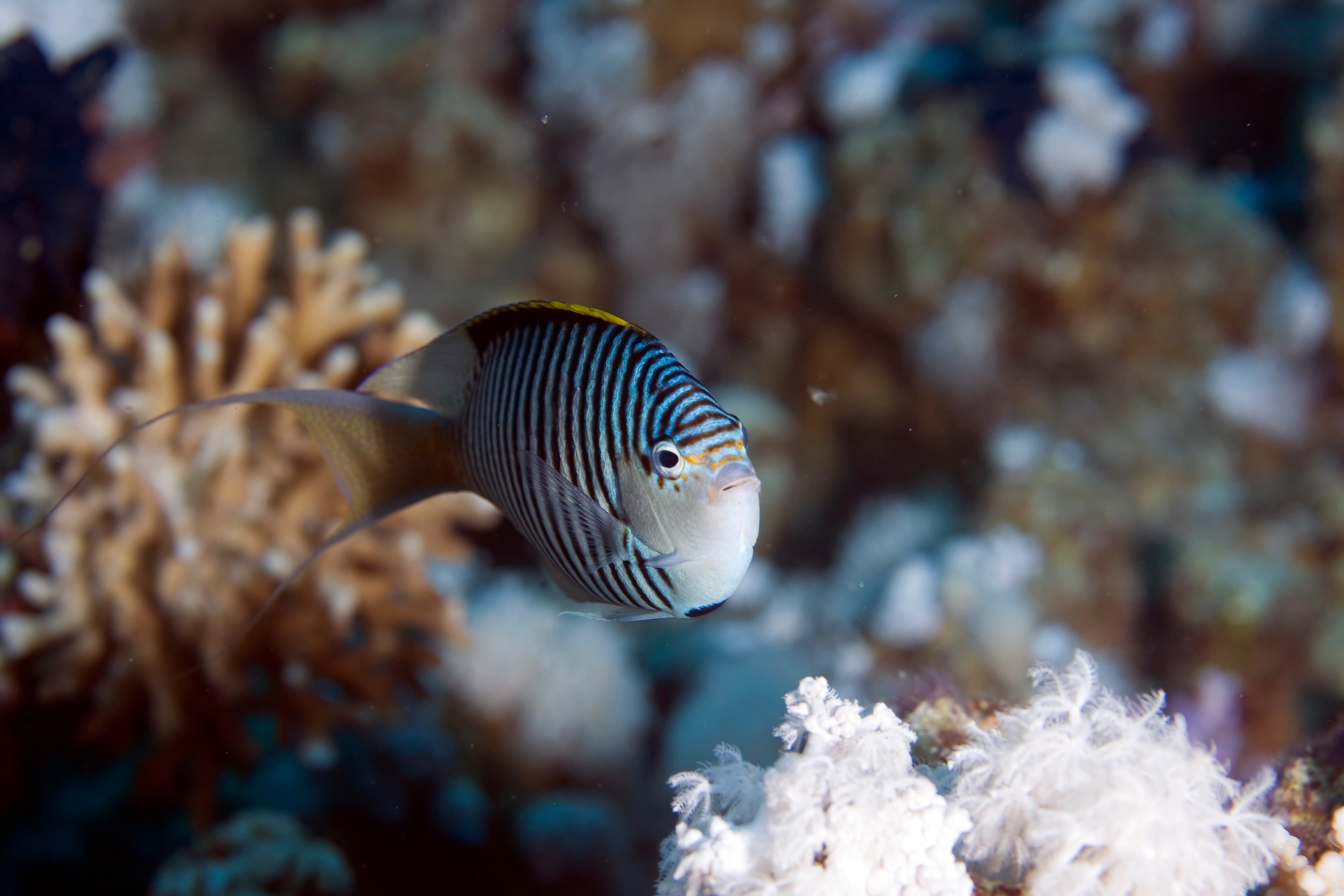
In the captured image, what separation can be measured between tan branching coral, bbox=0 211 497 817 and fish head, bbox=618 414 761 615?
2008 mm

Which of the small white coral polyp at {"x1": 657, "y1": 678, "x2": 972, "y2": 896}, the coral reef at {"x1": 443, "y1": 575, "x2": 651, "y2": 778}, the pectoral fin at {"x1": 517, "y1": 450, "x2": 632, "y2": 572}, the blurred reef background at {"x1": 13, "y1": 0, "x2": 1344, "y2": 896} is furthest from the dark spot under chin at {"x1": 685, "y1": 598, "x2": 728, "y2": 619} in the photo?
the coral reef at {"x1": 443, "y1": 575, "x2": 651, "y2": 778}

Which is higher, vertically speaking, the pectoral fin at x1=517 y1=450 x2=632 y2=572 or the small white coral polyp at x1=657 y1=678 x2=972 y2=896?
the pectoral fin at x1=517 y1=450 x2=632 y2=572

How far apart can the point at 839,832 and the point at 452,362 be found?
109 centimetres

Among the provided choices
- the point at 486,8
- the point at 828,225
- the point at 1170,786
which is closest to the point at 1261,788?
the point at 1170,786

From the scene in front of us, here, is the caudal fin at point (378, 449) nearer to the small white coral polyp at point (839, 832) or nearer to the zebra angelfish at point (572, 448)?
the zebra angelfish at point (572, 448)

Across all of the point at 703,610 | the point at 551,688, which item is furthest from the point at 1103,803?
the point at 551,688

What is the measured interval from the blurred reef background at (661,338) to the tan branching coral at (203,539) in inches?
0.7

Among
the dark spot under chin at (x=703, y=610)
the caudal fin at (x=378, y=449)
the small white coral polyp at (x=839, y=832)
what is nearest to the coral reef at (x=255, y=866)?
the caudal fin at (x=378, y=449)

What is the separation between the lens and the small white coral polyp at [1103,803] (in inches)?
53.2

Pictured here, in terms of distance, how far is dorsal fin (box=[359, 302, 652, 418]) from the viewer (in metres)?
1.47

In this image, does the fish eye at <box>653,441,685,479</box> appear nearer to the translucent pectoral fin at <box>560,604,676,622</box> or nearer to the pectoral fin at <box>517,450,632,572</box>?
the pectoral fin at <box>517,450,632,572</box>

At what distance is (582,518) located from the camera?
1.38m

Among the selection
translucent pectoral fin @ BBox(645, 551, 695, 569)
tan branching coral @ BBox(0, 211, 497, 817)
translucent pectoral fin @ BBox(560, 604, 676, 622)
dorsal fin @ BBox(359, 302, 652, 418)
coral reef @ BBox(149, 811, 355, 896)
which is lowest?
coral reef @ BBox(149, 811, 355, 896)

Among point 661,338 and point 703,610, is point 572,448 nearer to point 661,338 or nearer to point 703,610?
point 703,610
